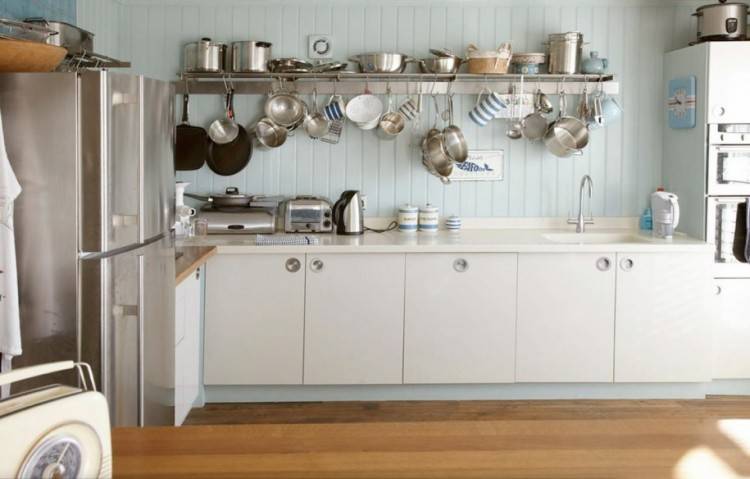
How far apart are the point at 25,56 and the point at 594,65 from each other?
310 cm

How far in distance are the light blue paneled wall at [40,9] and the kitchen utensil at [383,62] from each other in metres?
1.47

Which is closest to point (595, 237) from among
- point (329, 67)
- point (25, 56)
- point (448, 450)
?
point (329, 67)

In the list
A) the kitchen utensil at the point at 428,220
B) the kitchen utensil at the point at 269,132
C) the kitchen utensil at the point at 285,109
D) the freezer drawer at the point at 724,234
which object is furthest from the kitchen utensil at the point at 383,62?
the freezer drawer at the point at 724,234

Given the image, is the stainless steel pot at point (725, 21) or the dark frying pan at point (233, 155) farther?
the dark frying pan at point (233, 155)

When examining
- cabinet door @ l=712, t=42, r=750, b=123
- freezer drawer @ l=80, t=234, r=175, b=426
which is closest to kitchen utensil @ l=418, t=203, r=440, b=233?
cabinet door @ l=712, t=42, r=750, b=123

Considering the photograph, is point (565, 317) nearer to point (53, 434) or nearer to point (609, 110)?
point (609, 110)

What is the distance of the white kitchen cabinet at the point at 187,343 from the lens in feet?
11.8

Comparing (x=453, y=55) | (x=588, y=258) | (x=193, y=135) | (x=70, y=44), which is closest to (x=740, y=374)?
(x=588, y=258)

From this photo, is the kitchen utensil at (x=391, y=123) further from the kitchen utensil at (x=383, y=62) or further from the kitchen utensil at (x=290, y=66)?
the kitchen utensil at (x=290, y=66)

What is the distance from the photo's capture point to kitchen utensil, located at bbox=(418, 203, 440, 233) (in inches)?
190

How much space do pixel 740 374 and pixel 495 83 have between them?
2.01 m

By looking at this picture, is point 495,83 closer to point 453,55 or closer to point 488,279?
point 453,55

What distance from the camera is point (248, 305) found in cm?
431

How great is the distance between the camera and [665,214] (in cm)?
463
